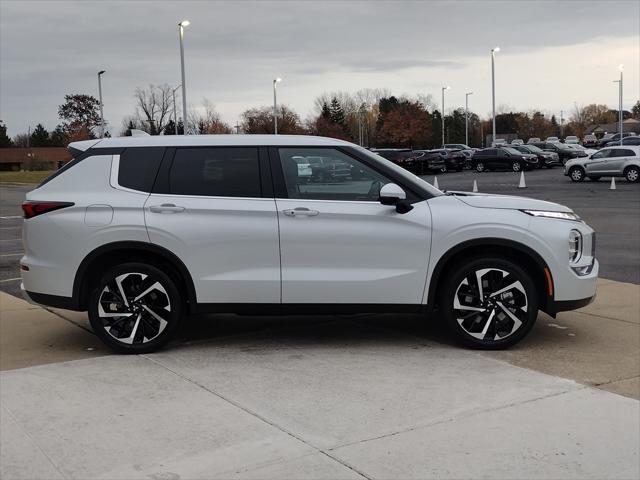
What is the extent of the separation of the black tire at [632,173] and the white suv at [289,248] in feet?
94.6

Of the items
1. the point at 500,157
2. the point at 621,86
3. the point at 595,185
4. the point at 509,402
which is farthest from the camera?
the point at 621,86

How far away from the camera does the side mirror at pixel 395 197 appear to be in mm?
5672

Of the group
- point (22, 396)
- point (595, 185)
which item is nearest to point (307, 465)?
point (22, 396)

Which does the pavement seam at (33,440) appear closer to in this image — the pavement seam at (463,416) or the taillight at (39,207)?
the pavement seam at (463,416)

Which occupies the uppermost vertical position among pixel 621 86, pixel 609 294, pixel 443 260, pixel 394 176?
pixel 621 86

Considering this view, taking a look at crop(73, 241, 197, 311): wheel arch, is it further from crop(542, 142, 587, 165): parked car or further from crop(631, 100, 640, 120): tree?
crop(631, 100, 640, 120): tree

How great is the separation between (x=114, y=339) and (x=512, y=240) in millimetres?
3351

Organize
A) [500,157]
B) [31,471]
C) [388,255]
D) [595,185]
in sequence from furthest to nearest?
[500,157], [595,185], [388,255], [31,471]

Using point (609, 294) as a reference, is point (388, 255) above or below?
above

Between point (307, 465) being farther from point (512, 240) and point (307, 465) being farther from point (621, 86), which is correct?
point (621, 86)

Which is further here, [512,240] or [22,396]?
[512,240]

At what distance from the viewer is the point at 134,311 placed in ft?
19.3

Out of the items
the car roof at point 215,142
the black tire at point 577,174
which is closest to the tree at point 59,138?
the black tire at point 577,174

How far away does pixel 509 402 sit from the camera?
4.65 metres
